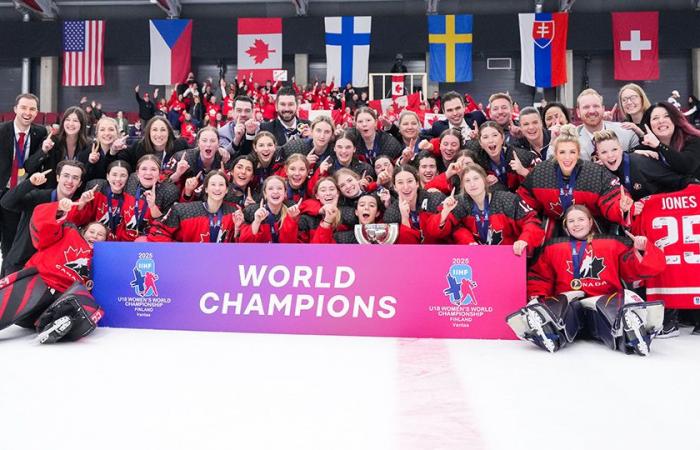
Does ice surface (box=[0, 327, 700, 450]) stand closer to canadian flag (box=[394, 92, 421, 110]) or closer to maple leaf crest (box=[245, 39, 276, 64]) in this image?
canadian flag (box=[394, 92, 421, 110])

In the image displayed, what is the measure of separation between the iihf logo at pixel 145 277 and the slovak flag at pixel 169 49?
47.8 feet

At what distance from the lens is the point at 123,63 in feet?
60.5

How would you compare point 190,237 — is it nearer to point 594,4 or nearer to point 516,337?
point 516,337

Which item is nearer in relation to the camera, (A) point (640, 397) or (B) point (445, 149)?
(A) point (640, 397)

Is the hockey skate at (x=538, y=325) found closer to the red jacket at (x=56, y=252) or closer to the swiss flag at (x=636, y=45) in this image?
the red jacket at (x=56, y=252)

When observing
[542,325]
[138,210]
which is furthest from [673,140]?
[138,210]

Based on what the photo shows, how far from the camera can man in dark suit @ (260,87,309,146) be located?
5699 mm

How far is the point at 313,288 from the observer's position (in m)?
3.86

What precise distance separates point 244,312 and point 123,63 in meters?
17.3

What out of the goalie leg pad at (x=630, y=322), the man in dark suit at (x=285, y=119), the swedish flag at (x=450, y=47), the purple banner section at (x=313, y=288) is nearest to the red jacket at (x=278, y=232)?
the purple banner section at (x=313, y=288)

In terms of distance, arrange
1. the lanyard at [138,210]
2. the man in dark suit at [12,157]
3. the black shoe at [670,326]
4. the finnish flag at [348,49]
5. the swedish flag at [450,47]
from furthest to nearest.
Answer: the finnish flag at [348,49]
the swedish flag at [450,47]
the man in dark suit at [12,157]
the lanyard at [138,210]
the black shoe at [670,326]

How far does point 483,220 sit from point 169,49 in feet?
51.6

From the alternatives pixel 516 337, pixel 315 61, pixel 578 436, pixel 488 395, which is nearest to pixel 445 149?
pixel 516 337

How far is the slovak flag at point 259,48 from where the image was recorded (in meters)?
16.9
